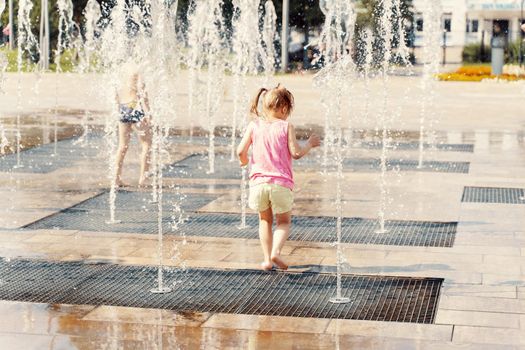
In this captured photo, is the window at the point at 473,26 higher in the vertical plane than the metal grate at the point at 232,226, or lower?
higher

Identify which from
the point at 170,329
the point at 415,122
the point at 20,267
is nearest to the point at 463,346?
the point at 170,329

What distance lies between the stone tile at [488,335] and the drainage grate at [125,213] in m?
3.69

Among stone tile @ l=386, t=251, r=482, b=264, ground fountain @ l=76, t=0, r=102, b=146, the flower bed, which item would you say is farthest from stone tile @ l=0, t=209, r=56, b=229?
the flower bed

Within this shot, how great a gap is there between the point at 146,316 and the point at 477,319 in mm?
1930

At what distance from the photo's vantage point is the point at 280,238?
7.63 metres

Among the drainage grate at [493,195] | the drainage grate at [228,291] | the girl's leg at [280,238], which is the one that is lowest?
the drainage grate at [228,291]

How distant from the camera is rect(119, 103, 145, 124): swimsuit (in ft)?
36.4

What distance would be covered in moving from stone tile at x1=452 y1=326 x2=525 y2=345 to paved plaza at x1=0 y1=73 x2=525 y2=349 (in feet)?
0.04

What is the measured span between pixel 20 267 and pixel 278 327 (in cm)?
238

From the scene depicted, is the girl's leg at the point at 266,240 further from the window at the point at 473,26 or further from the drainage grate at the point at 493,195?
the window at the point at 473,26

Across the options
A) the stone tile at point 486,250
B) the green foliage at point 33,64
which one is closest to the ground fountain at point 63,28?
the green foliage at point 33,64

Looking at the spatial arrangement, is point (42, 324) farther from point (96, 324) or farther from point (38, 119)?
point (38, 119)

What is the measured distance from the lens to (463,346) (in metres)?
5.82

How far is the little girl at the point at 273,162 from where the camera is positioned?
760 centimetres
